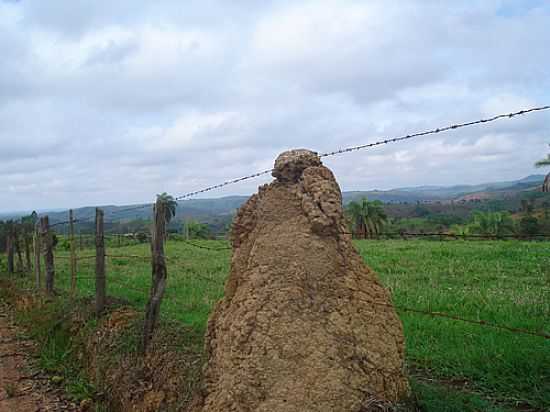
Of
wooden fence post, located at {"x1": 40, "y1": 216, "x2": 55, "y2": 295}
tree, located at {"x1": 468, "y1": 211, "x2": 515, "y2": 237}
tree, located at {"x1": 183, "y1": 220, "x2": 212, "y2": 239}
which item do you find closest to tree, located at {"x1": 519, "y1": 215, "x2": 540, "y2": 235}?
tree, located at {"x1": 468, "y1": 211, "x2": 515, "y2": 237}

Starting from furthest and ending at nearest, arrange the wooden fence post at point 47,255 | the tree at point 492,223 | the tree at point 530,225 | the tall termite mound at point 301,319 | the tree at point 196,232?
the tree at point 492,223 < the tree at point 530,225 < the tree at point 196,232 < the wooden fence post at point 47,255 < the tall termite mound at point 301,319

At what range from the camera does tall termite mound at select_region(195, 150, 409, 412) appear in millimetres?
3240

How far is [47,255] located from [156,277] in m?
5.58

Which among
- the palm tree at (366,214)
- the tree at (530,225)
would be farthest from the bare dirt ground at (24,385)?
the palm tree at (366,214)

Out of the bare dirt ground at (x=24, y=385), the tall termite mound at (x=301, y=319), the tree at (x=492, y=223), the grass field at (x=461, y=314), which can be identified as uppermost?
the tall termite mound at (x=301, y=319)

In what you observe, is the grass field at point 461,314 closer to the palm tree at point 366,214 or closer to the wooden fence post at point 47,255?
the wooden fence post at point 47,255

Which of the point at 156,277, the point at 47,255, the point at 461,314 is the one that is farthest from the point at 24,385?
the point at 461,314

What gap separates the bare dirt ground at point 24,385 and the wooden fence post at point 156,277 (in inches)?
38.8

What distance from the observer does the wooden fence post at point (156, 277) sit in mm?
5320

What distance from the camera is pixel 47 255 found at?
10.0m

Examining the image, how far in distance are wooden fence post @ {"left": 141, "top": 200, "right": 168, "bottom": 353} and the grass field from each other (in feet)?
2.20

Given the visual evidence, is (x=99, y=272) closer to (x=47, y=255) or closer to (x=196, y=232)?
(x=47, y=255)

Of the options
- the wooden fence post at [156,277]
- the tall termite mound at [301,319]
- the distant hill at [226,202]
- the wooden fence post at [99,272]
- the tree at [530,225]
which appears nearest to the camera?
the tall termite mound at [301,319]

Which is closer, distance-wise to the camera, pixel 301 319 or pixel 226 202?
pixel 301 319
